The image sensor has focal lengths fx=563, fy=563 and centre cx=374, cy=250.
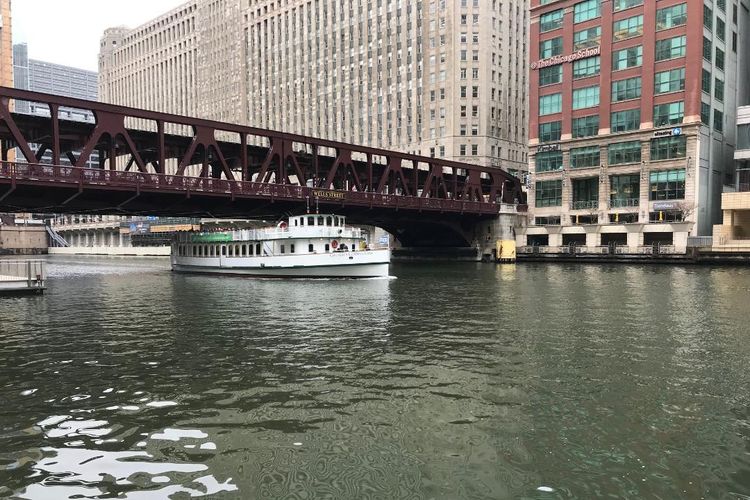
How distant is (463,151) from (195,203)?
307 ft

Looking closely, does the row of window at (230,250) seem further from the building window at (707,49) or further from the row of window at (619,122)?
the building window at (707,49)

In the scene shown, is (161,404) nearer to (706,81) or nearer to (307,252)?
(307,252)

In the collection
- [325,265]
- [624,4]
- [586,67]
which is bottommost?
[325,265]

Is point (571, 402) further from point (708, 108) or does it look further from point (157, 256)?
point (157, 256)

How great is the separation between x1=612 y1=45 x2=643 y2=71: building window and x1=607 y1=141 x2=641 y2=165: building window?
1259 cm

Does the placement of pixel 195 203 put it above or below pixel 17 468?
above

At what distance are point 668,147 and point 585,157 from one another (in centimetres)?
1346

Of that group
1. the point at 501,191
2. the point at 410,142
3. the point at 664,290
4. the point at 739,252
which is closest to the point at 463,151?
the point at 410,142

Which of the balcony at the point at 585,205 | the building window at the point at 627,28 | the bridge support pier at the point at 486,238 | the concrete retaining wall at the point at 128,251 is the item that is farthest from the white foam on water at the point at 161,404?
the concrete retaining wall at the point at 128,251

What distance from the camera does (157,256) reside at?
162m

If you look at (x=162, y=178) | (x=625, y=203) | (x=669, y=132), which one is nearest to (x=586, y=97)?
(x=669, y=132)

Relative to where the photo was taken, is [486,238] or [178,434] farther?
[486,238]

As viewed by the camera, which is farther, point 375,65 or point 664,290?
point 375,65

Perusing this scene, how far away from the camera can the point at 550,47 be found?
103 meters
